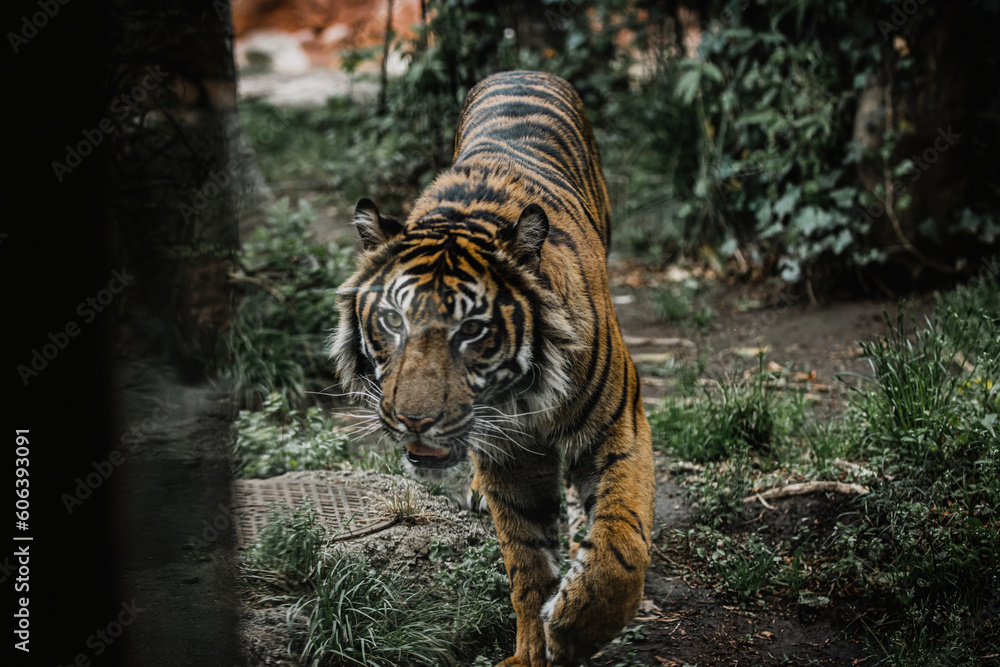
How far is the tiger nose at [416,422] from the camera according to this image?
244 cm

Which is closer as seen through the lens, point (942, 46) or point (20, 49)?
point (20, 49)

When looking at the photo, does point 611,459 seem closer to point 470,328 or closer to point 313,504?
point 470,328

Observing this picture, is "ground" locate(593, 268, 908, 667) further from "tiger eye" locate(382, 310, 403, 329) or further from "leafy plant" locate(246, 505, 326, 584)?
"tiger eye" locate(382, 310, 403, 329)

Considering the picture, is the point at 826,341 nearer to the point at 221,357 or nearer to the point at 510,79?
the point at 510,79

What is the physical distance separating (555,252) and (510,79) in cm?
206

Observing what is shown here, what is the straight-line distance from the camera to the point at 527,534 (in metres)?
3.20

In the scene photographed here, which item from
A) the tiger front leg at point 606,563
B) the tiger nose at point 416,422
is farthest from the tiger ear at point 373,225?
the tiger front leg at point 606,563

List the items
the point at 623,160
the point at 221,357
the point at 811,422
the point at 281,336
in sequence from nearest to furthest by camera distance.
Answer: the point at 221,357, the point at 811,422, the point at 281,336, the point at 623,160

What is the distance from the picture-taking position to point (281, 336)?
5594 mm

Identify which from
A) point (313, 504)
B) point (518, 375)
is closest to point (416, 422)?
point (518, 375)

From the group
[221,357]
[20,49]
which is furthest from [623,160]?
[20,49]

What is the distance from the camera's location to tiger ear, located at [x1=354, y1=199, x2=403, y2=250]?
2.78 m

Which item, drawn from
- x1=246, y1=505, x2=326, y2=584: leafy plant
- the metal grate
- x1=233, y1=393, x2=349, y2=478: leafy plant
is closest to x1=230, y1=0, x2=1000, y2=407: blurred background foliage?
x1=233, y1=393, x2=349, y2=478: leafy plant

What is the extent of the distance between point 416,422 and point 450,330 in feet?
1.07
